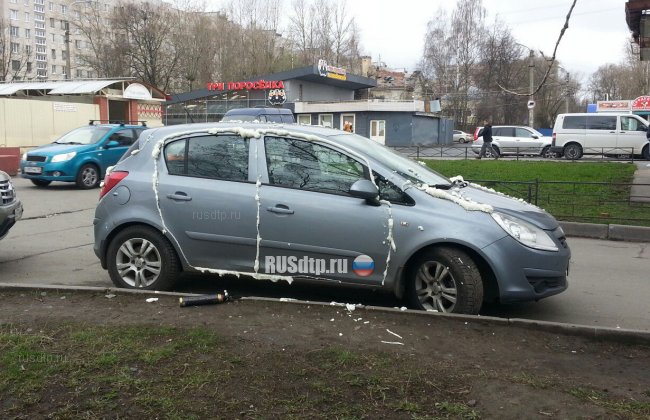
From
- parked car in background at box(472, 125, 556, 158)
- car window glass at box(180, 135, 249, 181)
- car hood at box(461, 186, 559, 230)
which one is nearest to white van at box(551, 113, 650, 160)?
parked car in background at box(472, 125, 556, 158)

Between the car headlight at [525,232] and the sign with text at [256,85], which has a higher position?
the sign with text at [256,85]

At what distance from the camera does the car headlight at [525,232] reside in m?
4.84

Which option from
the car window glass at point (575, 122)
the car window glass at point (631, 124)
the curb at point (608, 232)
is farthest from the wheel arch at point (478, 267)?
the car window glass at point (631, 124)

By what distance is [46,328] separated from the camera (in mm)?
4277

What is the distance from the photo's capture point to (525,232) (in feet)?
16.1

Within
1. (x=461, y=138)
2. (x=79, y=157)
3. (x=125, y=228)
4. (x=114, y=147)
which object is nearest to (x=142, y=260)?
(x=125, y=228)

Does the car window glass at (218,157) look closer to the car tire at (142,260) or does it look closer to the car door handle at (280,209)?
the car door handle at (280,209)

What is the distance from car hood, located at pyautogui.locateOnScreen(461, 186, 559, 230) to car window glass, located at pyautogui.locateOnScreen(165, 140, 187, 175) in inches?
107

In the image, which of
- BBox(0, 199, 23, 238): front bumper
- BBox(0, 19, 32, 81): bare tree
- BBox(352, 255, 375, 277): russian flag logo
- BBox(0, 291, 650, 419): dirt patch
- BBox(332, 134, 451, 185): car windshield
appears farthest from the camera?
BBox(0, 19, 32, 81): bare tree

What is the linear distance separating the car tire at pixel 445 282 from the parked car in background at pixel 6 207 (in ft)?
15.5

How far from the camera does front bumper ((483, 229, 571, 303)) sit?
4766mm

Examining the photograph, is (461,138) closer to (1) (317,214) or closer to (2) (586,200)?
(2) (586,200)

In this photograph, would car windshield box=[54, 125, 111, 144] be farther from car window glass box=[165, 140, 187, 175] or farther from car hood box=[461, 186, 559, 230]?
car hood box=[461, 186, 559, 230]

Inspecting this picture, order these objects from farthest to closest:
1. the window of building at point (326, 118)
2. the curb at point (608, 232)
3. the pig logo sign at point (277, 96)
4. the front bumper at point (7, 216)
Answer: the window of building at point (326, 118)
the pig logo sign at point (277, 96)
the curb at point (608, 232)
the front bumper at point (7, 216)
